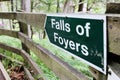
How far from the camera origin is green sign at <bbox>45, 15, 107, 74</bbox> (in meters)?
1.18

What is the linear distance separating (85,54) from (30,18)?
181 cm

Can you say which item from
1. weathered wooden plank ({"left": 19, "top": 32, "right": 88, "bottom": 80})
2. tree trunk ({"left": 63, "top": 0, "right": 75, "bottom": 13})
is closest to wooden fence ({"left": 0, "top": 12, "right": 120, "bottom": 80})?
weathered wooden plank ({"left": 19, "top": 32, "right": 88, "bottom": 80})

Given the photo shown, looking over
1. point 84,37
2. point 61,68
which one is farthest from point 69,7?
point 84,37

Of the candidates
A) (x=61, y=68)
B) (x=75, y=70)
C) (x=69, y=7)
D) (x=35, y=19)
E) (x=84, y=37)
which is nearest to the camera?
(x=84, y=37)

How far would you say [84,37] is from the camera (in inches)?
53.1

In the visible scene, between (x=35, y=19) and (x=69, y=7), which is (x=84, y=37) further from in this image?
(x=69, y=7)

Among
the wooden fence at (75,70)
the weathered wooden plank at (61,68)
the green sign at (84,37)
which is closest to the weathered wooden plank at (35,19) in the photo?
the wooden fence at (75,70)

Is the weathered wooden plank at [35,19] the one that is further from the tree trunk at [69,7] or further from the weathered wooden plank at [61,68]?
the tree trunk at [69,7]

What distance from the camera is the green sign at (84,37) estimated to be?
1.18m

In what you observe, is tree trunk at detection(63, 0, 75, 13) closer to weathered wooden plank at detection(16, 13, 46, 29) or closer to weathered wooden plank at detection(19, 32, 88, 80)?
weathered wooden plank at detection(16, 13, 46, 29)

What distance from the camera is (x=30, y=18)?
10.0 ft

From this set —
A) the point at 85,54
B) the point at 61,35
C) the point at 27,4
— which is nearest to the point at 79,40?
the point at 85,54

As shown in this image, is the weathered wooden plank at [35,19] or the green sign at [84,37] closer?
the green sign at [84,37]

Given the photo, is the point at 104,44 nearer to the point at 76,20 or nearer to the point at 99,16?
the point at 99,16
